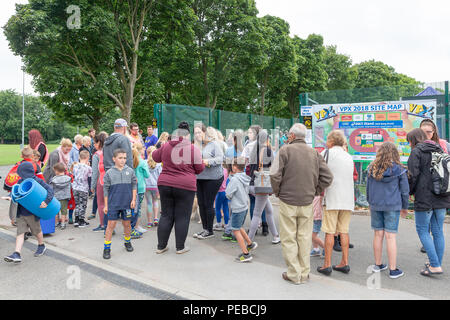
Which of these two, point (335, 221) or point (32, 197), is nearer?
point (335, 221)

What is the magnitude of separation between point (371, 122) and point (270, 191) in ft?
14.6

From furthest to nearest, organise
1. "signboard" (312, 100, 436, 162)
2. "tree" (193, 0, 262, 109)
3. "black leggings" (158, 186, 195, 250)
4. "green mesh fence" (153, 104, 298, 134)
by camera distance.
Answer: "tree" (193, 0, 262, 109)
"green mesh fence" (153, 104, 298, 134)
"signboard" (312, 100, 436, 162)
"black leggings" (158, 186, 195, 250)

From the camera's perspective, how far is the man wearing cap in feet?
17.9

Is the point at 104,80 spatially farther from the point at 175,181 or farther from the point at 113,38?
the point at 175,181

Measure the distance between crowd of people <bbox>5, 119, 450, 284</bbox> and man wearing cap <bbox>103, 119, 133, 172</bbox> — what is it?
0.02 meters

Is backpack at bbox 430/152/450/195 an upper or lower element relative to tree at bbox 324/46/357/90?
lower

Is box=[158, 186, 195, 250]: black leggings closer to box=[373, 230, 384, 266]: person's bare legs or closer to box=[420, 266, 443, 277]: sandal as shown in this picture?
box=[373, 230, 384, 266]: person's bare legs

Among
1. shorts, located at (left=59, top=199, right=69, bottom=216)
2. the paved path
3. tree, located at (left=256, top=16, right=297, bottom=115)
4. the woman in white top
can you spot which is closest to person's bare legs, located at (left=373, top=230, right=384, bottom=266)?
the paved path

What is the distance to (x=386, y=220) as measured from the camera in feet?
13.7


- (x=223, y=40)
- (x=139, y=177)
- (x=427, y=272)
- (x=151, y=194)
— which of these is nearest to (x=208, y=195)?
(x=139, y=177)

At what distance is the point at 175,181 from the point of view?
15.8ft

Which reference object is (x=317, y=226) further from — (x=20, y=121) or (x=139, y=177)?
(x=20, y=121)

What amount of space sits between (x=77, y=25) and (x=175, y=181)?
14.5 m

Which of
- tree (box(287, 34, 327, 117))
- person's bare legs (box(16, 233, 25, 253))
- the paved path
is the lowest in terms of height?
the paved path
